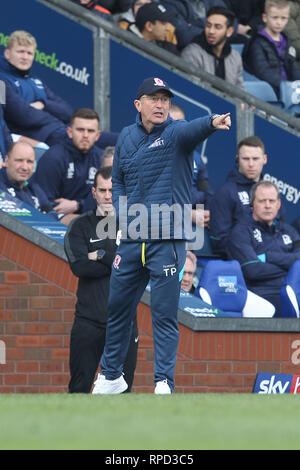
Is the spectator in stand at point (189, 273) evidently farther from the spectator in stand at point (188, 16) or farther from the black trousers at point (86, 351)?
the spectator in stand at point (188, 16)

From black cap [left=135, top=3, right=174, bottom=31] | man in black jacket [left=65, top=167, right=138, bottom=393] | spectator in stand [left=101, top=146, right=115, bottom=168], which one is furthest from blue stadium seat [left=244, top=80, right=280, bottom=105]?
man in black jacket [left=65, top=167, right=138, bottom=393]

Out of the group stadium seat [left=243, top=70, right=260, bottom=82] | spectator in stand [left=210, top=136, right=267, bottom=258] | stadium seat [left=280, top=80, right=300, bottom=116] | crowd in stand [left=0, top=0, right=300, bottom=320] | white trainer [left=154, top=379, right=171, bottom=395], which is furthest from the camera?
stadium seat [left=243, top=70, right=260, bottom=82]

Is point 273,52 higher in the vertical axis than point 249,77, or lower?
higher

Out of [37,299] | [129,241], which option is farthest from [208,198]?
[129,241]

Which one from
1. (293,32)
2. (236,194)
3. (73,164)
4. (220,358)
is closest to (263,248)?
(236,194)

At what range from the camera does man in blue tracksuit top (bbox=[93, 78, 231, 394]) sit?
276 inches

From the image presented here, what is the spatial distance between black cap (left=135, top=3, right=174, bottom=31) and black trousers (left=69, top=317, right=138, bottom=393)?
214 inches

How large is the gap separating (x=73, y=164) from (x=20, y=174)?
2.35 ft

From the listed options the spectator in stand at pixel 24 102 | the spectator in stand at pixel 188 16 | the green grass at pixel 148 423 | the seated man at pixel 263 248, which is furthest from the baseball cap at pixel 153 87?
the spectator in stand at pixel 188 16

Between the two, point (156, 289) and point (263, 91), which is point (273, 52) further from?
point (156, 289)

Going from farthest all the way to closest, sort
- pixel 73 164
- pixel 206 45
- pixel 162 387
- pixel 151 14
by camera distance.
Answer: pixel 206 45
pixel 151 14
pixel 73 164
pixel 162 387

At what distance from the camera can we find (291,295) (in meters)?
10.3

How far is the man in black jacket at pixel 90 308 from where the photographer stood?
8.01 m

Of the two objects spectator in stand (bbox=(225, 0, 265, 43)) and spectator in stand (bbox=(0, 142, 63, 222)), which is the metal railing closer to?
spectator in stand (bbox=(0, 142, 63, 222))
